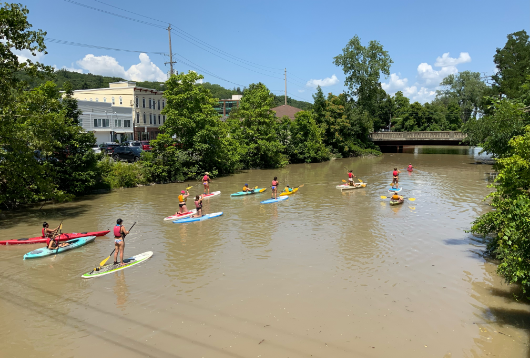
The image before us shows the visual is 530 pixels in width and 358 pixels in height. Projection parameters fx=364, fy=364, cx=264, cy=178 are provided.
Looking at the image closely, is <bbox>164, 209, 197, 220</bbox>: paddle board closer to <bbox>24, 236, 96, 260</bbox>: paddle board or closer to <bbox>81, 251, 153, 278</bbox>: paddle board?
<bbox>24, 236, 96, 260</bbox>: paddle board

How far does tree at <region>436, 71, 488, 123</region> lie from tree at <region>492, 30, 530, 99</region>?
34.3 metres

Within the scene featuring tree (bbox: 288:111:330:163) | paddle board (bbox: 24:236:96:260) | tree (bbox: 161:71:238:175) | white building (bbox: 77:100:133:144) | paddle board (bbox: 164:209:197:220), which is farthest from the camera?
white building (bbox: 77:100:133:144)

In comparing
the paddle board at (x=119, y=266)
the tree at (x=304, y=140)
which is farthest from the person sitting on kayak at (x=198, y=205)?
the tree at (x=304, y=140)

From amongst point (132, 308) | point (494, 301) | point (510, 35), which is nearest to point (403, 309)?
point (494, 301)

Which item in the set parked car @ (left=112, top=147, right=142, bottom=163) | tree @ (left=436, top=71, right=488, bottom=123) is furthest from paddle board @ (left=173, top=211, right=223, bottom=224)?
tree @ (left=436, top=71, right=488, bottom=123)

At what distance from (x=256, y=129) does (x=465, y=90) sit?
70011mm

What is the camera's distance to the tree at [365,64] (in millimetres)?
62594

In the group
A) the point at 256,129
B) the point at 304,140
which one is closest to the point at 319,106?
the point at 304,140

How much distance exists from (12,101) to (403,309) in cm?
2033

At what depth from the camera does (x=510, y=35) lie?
52.0 meters

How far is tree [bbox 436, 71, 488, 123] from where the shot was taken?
86331 mm

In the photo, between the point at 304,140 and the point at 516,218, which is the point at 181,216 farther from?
the point at 304,140

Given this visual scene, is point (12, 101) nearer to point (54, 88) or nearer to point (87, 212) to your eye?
point (54, 88)

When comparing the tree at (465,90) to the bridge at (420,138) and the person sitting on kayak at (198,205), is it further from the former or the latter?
the person sitting on kayak at (198,205)
